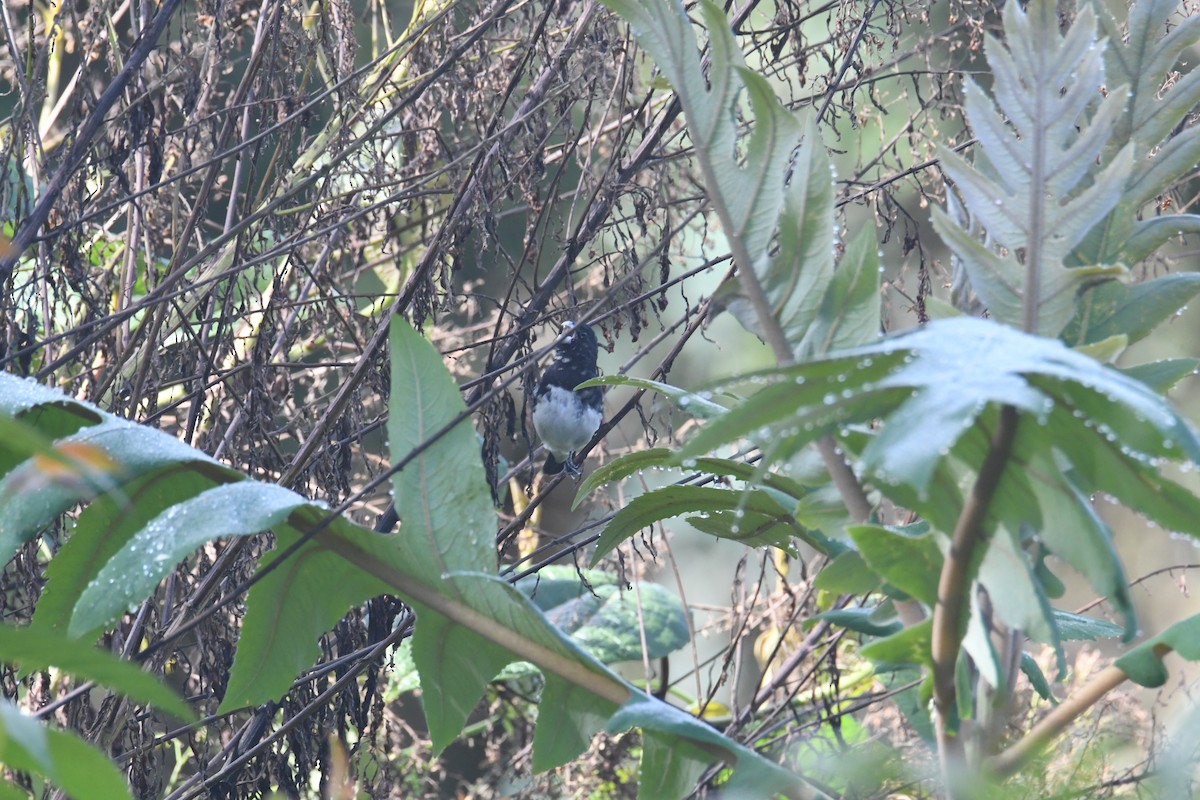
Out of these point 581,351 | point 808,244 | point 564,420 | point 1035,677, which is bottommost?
point 1035,677

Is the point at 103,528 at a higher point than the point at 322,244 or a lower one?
lower

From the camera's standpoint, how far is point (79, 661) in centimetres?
47

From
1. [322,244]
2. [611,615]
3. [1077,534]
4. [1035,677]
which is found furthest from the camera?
[611,615]

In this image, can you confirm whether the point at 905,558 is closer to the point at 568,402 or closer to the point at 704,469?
the point at 704,469

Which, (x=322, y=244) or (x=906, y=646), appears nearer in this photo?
(x=906, y=646)

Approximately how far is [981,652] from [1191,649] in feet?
0.78

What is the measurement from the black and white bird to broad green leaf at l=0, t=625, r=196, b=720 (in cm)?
292

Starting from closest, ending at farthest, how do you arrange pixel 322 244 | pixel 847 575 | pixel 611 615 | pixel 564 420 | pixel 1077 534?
pixel 1077 534 < pixel 847 575 < pixel 322 244 < pixel 611 615 < pixel 564 420

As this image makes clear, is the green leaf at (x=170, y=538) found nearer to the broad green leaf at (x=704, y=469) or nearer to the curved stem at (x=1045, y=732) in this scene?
the broad green leaf at (x=704, y=469)

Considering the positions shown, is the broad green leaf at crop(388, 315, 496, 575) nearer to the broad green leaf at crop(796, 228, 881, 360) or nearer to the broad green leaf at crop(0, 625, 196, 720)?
the broad green leaf at crop(796, 228, 881, 360)

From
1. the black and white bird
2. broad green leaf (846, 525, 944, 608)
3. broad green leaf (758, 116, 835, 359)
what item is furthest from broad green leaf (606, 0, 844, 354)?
the black and white bird

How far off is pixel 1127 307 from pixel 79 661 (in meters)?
0.91

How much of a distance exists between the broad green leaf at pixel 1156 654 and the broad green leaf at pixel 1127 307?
257 millimetres

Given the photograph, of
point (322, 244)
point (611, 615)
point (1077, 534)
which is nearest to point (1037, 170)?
point (1077, 534)
